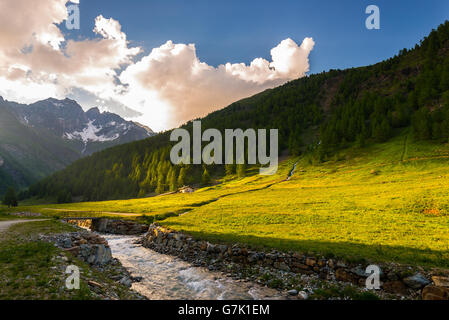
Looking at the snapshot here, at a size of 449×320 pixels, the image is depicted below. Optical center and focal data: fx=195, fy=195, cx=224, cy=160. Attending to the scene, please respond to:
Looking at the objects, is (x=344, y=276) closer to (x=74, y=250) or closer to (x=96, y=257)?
(x=96, y=257)

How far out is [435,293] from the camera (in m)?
10.2

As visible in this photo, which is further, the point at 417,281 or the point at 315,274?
the point at 315,274

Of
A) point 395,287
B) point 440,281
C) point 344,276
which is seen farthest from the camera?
point 344,276

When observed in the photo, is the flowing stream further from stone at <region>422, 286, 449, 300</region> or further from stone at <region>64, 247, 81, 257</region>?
stone at <region>422, 286, 449, 300</region>

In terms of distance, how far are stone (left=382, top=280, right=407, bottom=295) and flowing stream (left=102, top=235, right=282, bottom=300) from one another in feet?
21.3

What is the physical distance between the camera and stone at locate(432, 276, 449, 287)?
34.8ft

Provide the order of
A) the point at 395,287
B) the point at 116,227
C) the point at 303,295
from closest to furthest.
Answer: the point at 395,287 → the point at 303,295 → the point at 116,227

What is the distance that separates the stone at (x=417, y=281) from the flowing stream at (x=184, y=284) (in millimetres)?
7610

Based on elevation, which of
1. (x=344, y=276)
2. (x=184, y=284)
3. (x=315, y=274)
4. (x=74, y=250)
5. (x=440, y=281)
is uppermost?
(x=440, y=281)

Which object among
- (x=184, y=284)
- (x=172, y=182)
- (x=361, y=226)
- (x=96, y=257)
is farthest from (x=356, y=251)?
(x=172, y=182)

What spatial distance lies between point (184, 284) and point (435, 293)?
15.6m
